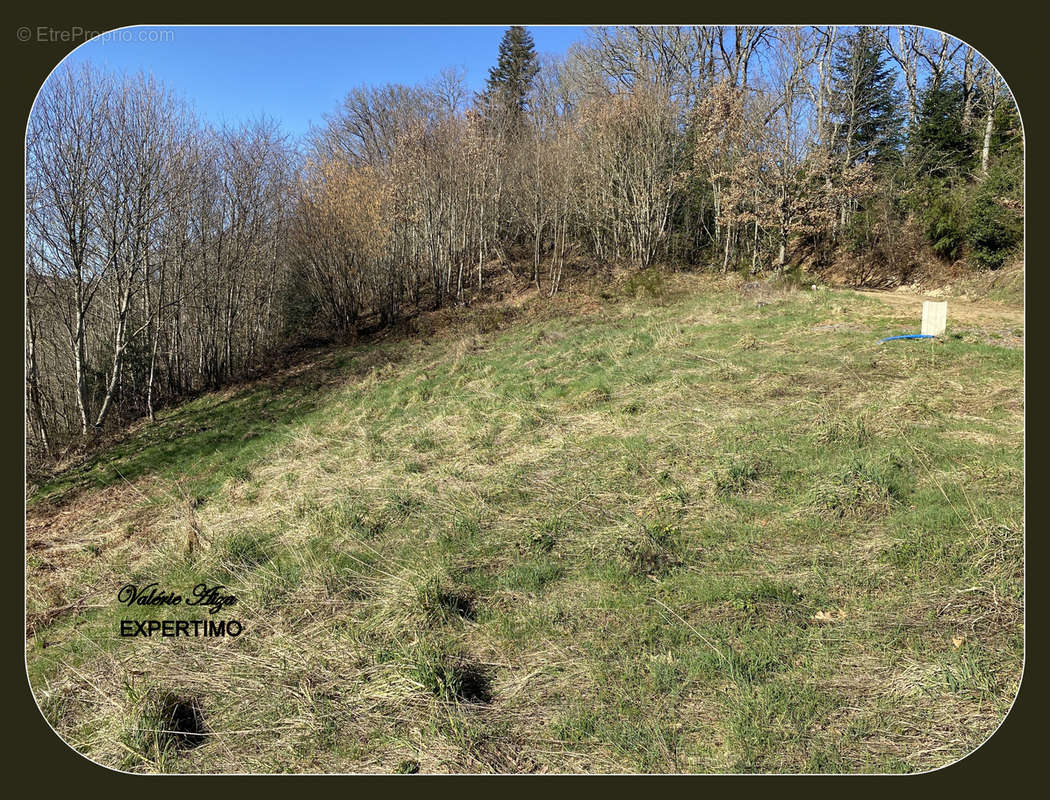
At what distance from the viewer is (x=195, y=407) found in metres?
10.7

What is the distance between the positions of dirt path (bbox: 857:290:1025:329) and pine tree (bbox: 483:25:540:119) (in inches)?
593

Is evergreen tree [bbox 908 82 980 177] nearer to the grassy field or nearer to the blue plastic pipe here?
the grassy field

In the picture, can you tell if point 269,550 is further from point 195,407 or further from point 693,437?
point 195,407

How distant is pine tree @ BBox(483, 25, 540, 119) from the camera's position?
20.3m

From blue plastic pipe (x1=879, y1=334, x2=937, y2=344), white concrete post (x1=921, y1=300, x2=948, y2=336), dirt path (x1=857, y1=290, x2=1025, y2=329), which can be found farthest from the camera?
blue plastic pipe (x1=879, y1=334, x2=937, y2=344)

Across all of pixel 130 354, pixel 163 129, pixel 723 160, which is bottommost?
pixel 130 354

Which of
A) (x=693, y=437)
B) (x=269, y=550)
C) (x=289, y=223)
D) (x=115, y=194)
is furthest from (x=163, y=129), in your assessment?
(x=289, y=223)

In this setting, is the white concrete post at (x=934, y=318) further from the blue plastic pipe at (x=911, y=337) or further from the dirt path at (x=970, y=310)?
the dirt path at (x=970, y=310)

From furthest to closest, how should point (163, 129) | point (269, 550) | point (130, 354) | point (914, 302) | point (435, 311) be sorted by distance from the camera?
point (435, 311) < point (130, 354) < point (914, 302) < point (163, 129) < point (269, 550)

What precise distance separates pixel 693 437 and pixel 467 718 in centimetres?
386

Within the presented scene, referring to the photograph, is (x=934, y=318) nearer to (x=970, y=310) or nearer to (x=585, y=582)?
(x=970, y=310)

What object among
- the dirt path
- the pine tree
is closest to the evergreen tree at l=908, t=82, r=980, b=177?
the dirt path

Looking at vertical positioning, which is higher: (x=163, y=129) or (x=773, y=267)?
(x=163, y=129)

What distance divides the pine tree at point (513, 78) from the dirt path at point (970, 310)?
15062 millimetres
